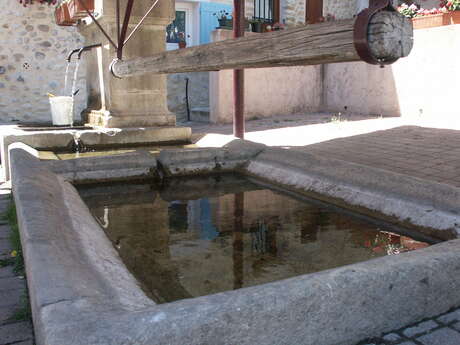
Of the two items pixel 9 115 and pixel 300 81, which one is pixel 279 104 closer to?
pixel 300 81

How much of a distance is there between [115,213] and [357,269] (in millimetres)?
1695

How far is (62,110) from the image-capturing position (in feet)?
17.6

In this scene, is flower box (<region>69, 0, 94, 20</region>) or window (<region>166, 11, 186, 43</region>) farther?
window (<region>166, 11, 186, 43</region>)

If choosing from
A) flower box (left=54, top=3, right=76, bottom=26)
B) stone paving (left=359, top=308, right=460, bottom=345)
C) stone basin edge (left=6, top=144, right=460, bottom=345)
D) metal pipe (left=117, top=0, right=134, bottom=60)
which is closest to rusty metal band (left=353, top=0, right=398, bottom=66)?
stone basin edge (left=6, top=144, right=460, bottom=345)

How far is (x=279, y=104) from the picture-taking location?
10.0 m

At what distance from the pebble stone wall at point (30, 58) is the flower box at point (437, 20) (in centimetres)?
632

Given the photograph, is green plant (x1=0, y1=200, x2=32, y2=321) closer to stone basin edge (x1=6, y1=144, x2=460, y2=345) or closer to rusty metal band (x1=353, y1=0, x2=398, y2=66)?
stone basin edge (x1=6, y1=144, x2=460, y2=345)

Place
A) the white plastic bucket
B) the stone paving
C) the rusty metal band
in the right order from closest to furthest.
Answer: the stone paving, the rusty metal band, the white plastic bucket

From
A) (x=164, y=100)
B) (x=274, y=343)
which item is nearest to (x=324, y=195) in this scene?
(x=274, y=343)

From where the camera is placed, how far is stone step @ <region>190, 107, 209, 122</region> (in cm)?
952

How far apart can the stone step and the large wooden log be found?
6512mm

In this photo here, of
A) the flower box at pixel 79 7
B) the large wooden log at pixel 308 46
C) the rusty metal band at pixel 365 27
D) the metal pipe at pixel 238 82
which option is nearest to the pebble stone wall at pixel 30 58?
the flower box at pixel 79 7

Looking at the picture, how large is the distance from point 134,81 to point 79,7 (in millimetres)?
965

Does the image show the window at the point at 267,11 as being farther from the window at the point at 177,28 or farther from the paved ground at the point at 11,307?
the paved ground at the point at 11,307
